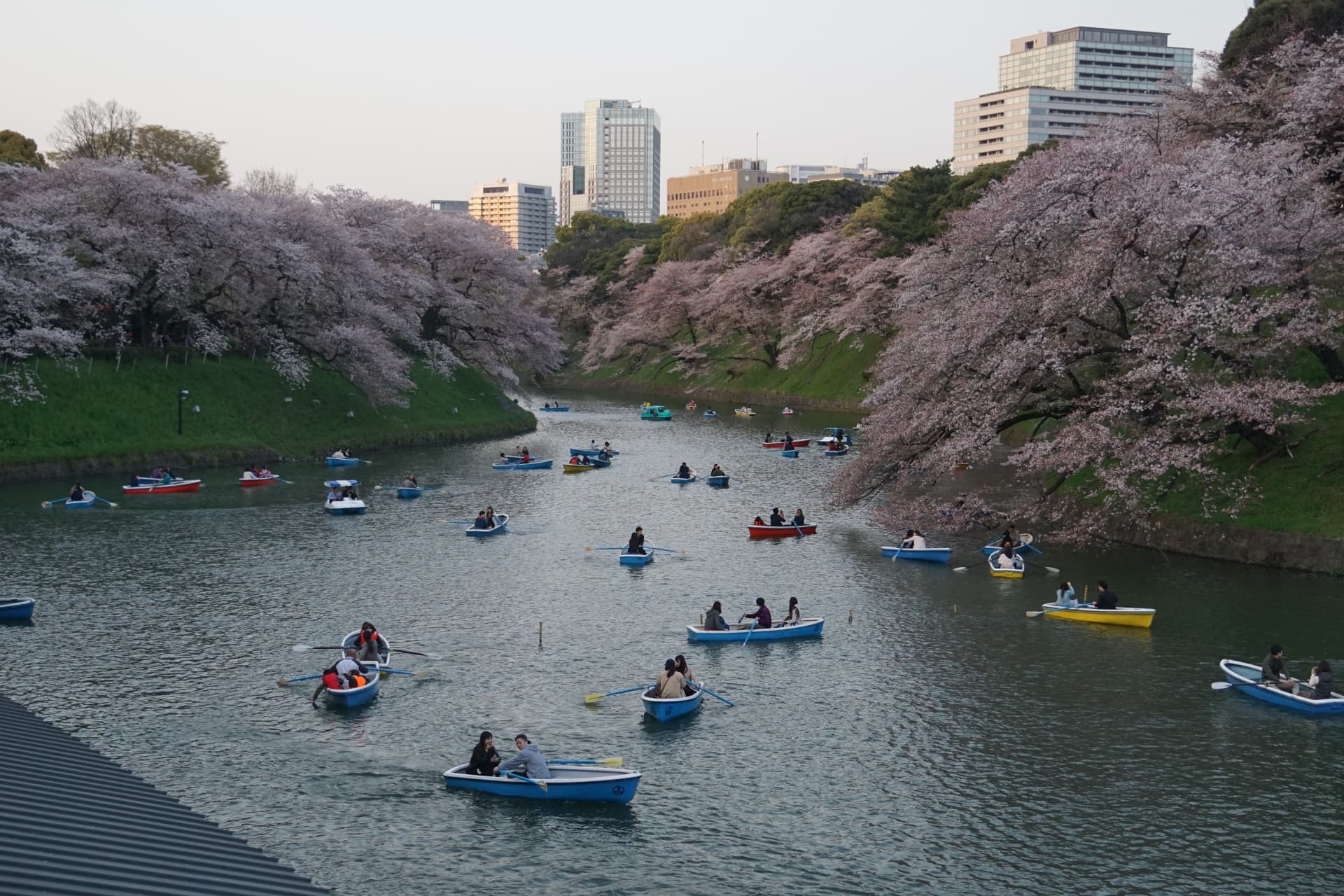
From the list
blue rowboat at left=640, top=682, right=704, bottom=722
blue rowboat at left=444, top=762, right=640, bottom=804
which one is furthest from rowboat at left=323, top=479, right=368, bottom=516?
blue rowboat at left=444, top=762, right=640, bottom=804

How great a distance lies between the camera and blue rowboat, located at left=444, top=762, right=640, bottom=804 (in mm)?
19984

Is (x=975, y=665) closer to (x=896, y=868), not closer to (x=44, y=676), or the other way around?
(x=896, y=868)

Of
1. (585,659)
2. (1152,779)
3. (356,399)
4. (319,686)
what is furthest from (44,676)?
(356,399)

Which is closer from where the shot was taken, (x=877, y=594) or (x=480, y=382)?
(x=877, y=594)

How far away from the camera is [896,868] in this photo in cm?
1800

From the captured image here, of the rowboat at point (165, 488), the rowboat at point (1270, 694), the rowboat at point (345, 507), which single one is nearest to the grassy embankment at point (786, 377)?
the rowboat at point (345, 507)

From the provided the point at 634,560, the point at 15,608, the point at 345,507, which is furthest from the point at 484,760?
the point at 345,507

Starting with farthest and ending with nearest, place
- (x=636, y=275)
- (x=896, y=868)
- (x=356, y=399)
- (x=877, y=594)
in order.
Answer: (x=636, y=275) → (x=356, y=399) → (x=877, y=594) → (x=896, y=868)

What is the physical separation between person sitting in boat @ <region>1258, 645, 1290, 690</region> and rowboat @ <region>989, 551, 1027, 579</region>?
12.2m

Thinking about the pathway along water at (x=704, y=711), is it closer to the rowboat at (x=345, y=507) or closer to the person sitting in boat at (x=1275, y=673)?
the person sitting in boat at (x=1275, y=673)

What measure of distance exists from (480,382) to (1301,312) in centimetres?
6202

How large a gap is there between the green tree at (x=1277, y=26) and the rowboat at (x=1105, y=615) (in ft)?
125

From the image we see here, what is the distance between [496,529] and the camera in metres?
44.5

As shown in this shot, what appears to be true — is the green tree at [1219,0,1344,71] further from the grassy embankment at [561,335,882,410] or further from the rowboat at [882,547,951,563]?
the rowboat at [882,547,951,563]
